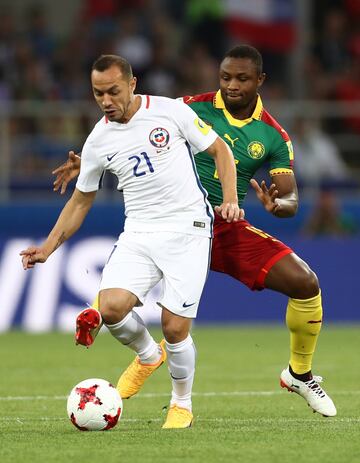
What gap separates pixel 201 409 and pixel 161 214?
5.60 feet

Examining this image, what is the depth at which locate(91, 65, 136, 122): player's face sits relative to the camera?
761 centimetres

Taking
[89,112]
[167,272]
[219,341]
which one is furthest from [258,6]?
[167,272]

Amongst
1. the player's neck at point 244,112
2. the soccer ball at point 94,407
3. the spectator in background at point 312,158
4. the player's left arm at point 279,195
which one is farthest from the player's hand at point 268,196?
the spectator in background at point 312,158

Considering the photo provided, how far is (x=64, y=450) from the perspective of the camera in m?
6.77

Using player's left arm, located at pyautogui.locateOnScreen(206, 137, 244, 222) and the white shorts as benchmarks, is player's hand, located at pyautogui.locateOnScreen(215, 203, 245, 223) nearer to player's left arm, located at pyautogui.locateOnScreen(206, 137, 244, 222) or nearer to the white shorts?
player's left arm, located at pyautogui.locateOnScreen(206, 137, 244, 222)

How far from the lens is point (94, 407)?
24.7 feet

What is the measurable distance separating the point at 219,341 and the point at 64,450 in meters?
8.12

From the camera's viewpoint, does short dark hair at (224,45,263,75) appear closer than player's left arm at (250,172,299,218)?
No

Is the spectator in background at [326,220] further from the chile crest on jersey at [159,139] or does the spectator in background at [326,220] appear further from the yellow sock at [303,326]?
the chile crest on jersey at [159,139]

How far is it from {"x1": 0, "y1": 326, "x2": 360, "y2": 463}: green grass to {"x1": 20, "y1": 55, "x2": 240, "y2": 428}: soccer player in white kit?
61cm

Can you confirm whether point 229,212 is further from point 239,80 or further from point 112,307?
point 239,80

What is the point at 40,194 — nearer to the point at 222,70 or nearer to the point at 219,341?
the point at 219,341

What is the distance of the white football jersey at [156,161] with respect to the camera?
7832 mm

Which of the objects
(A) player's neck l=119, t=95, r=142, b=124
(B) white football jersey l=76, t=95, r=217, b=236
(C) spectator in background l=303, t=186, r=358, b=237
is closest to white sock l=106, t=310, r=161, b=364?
(B) white football jersey l=76, t=95, r=217, b=236
